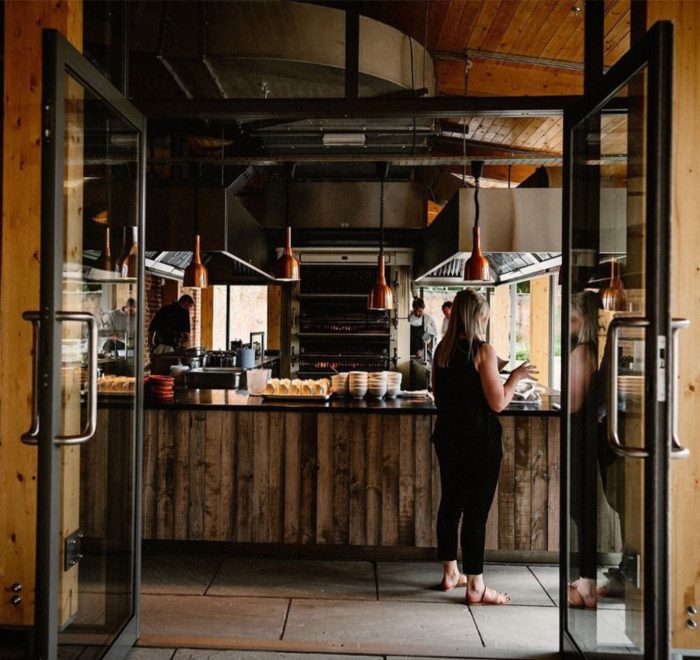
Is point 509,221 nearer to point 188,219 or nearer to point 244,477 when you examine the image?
point 188,219

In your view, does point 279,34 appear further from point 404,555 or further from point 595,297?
point 404,555

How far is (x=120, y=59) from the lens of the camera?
285 centimetres

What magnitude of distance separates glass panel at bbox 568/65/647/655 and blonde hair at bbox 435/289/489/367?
548 millimetres

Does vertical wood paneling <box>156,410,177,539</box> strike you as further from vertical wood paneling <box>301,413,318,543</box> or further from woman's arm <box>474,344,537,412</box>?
woman's arm <box>474,344,537,412</box>

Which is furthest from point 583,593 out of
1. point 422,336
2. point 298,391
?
point 422,336

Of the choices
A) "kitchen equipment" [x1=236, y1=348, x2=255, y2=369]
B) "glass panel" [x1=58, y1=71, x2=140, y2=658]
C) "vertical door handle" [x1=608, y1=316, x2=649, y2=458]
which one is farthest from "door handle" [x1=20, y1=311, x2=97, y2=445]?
"kitchen equipment" [x1=236, y1=348, x2=255, y2=369]

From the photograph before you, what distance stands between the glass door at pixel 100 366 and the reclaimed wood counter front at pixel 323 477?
1.06 metres

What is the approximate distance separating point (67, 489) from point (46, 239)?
4.03 feet

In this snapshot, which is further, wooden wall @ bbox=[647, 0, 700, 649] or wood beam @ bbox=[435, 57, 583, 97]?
wood beam @ bbox=[435, 57, 583, 97]

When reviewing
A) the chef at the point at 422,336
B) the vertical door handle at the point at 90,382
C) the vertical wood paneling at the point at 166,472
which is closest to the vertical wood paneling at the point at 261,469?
the vertical wood paneling at the point at 166,472

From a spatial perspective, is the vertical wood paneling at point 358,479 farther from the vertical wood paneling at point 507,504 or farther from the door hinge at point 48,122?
the door hinge at point 48,122

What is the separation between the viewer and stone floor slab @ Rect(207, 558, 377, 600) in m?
3.54

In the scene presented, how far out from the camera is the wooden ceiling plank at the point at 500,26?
4.00 metres

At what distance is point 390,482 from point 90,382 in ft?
7.54
